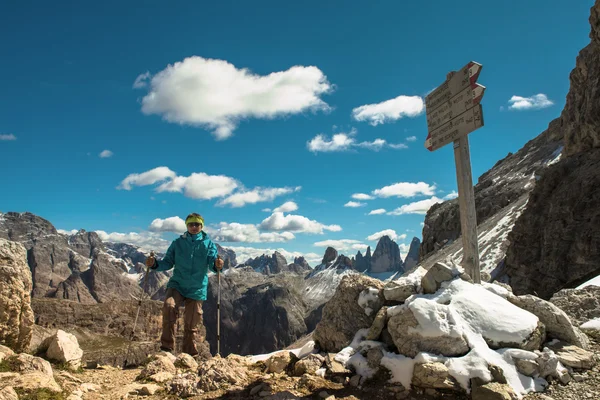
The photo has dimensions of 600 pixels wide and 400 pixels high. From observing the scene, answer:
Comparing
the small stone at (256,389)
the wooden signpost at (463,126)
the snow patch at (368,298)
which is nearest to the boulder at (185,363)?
the small stone at (256,389)

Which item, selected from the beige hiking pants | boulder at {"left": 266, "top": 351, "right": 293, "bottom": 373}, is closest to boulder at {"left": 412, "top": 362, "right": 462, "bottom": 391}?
boulder at {"left": 266, "top": 351, "right": 293, "bottom": 373}

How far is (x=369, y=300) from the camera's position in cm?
816

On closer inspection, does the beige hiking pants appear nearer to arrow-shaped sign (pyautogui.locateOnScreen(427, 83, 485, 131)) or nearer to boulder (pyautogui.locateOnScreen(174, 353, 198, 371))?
boulder (pyautogui.locateOnScreen(174, 353, 198, 371))

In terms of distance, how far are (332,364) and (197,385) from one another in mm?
2567

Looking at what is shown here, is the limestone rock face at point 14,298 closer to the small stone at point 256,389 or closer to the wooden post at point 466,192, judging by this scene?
the small stone at point 256,389

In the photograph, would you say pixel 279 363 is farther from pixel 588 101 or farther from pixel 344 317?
pixel 588 101

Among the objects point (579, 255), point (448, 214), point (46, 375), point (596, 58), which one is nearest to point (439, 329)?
point (46, 375)

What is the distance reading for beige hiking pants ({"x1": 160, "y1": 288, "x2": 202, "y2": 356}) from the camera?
32.7ft

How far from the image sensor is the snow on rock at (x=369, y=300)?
26.6 ft

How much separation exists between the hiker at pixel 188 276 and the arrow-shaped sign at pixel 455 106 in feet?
24.4

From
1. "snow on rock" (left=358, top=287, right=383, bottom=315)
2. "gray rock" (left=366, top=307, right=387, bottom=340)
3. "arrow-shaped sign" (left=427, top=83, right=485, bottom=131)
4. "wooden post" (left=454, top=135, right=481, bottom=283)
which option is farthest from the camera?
"wooden post" (left=454, top=135, right=481, bottom=283)

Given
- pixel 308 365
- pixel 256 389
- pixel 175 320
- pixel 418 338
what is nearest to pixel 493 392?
Answer: pixel 418 338

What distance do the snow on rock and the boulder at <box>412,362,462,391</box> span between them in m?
2.27

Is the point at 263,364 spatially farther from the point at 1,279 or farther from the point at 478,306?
the point at 1,279
